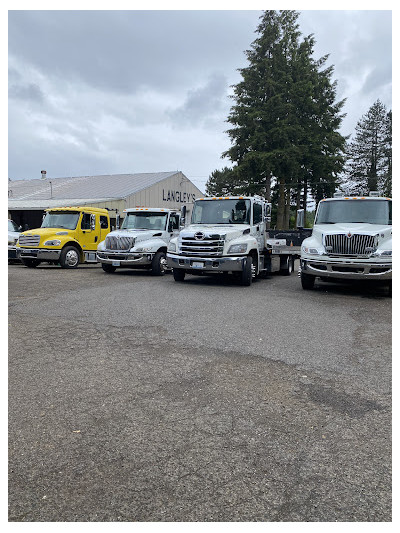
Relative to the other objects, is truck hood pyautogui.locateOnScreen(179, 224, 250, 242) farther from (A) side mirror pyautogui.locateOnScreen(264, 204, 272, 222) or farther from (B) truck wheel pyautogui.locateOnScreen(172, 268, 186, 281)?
(A) side mirror pyautogui.locateOnScreen(264, 204, 272, 222)

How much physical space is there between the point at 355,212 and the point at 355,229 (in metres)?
1.13

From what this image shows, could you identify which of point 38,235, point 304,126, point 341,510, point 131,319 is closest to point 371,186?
point 304,126

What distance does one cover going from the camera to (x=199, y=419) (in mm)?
3662

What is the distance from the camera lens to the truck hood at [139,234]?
15.1 meters

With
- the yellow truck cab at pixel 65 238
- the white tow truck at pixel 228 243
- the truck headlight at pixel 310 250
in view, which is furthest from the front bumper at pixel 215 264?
the yellow truck cab at pixel 65 238

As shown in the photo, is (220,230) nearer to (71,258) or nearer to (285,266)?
(285,266)

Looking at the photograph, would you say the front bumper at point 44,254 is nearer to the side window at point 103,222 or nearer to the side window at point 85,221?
the side window at point 85,221

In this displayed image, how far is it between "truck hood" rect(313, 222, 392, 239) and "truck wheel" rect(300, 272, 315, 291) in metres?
1.11

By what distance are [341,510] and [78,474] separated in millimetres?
1623

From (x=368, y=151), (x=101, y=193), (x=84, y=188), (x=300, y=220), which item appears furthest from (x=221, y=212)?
(x=368, y=151)

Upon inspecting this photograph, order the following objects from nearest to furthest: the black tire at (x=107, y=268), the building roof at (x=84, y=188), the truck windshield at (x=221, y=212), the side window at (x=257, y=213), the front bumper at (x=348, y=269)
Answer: the front bumper at (x=348, y=269)
the truck windshield at (x=221, y=212)
the side window at (x=257, y=213)
the black tire at (x=107, y=268)
the building roof at (x=84, y=188)

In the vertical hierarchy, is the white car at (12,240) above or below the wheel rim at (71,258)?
above

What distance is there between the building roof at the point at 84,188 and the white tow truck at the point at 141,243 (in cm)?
2147

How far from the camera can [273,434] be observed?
11.2 feet
